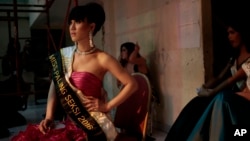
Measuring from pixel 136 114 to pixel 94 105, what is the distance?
20 cm

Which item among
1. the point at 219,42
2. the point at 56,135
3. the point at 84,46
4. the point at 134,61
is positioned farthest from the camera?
the point at 134,61

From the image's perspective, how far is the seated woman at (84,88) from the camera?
1236 millimetres

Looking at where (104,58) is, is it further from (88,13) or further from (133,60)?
(133,60)

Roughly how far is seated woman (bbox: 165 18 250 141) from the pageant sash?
493 mm

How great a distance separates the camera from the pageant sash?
1227mm

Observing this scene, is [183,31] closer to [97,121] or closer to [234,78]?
[234,78]

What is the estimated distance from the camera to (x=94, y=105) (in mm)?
1254

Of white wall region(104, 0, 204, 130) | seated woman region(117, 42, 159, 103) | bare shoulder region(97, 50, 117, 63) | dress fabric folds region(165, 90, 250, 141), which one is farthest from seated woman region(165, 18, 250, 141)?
seated woman region(117, 42, 159, 103)

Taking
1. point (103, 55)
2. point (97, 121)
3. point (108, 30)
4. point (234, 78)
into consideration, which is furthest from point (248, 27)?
point (108, 30)

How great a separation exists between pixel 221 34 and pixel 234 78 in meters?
1.16

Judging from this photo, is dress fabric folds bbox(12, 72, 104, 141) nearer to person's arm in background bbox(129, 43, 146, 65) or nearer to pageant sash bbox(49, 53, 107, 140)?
pageant sash bbox(49, 53, 107, 140)

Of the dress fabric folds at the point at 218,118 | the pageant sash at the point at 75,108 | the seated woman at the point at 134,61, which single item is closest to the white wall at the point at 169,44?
the seated woman at the point at 134,61

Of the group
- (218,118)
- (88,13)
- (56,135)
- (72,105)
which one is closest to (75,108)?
(72,105)

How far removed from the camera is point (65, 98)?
1.27 meters
